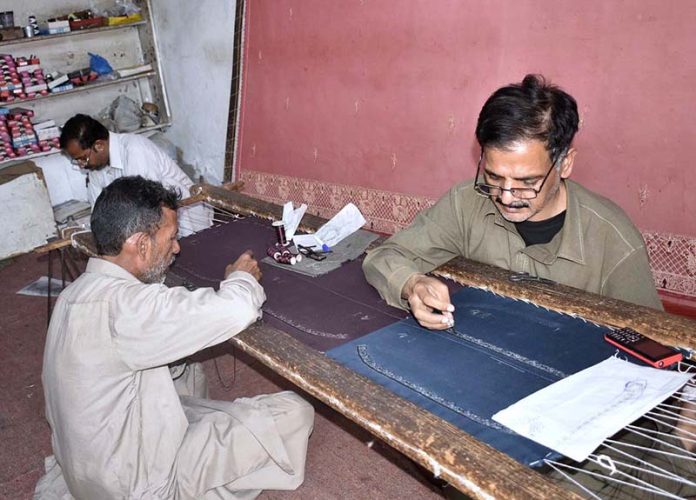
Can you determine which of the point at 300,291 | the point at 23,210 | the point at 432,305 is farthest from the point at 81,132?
the point at 432,305

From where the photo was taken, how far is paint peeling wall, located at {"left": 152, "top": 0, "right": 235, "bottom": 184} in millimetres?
5328

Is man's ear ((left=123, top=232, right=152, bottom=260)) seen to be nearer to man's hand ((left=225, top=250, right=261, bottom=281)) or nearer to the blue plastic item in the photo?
man's hand ((left=225, top=250, right=261, bottom=281))

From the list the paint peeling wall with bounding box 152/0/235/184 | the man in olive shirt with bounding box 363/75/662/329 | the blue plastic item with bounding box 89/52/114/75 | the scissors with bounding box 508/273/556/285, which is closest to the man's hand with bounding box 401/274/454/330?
the man in olive shirt with bounding box 363/75/662/329

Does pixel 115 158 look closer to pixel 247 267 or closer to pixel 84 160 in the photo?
pixel 84 160

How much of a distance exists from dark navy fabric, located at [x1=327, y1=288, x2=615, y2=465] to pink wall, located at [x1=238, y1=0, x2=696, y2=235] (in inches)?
55.2

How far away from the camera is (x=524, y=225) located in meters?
2.07

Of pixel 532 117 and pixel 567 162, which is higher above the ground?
pixel 532 117

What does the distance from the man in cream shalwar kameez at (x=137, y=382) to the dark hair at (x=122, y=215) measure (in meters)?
0.05

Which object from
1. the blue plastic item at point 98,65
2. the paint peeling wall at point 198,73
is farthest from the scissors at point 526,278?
the blue plastic item at point 98,65

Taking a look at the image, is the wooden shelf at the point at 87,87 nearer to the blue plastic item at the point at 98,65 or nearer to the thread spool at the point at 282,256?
the blue plastic item at the point at 98,65

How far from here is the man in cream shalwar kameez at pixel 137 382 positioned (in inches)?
74.0

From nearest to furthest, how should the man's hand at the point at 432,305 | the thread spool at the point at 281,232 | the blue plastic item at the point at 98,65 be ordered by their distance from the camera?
the man's hand at the point at 432,305
the thread spool at the point at 281,232
the blue plastic item at the point at 98,65

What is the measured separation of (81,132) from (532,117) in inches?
124

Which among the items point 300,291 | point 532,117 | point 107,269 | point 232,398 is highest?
point 532,117
